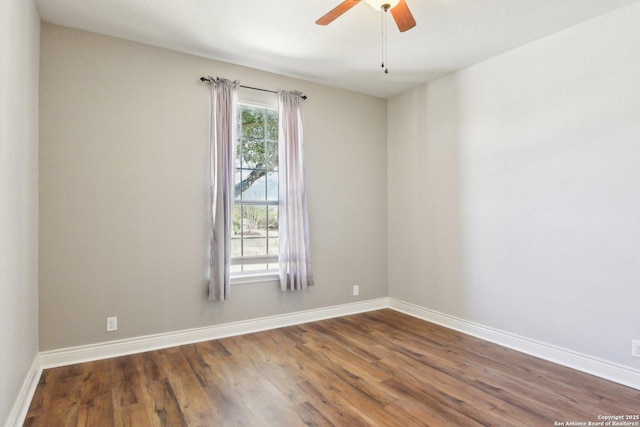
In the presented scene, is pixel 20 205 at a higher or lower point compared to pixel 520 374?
higher

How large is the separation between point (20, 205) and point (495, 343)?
4014 mm

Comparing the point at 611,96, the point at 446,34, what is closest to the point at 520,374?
the point at 611,96

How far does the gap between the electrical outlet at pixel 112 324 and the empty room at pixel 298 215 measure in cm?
2

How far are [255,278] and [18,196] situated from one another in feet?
7.13

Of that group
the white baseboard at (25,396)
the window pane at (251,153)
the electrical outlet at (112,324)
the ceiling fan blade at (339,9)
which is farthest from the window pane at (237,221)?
the ceiling fan blade at (339,9)

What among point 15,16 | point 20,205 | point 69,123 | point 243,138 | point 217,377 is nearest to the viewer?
point 15,16

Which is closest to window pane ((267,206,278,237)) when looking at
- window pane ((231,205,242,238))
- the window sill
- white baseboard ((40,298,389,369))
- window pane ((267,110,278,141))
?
window pane ((231,205,242,238))

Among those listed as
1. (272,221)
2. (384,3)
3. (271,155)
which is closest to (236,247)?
(272,221)

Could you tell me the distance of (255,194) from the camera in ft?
13.0

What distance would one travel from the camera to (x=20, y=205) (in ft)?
7.41

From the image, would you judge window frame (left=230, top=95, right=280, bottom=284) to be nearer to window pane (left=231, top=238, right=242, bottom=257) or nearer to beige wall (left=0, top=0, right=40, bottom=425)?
window pane (left=231, top=238, right=242, bottom=257)

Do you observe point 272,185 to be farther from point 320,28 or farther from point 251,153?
point 320,28

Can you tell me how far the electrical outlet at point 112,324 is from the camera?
10.2 feet

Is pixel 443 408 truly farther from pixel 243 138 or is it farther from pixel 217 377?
pixel 243 138
